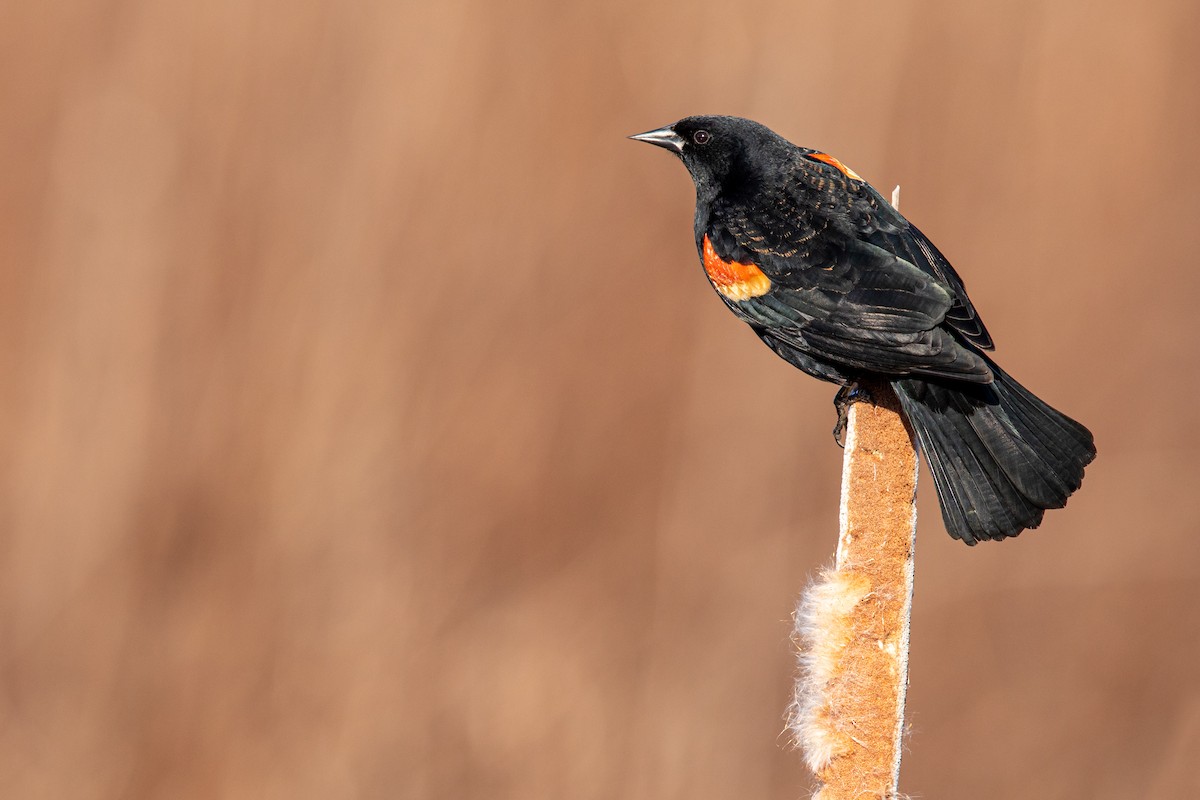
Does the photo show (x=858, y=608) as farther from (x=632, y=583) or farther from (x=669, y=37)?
(x=669, y=37)

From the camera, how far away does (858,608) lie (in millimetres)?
1642

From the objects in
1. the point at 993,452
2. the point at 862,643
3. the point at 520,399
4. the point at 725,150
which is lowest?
the point at 862,643

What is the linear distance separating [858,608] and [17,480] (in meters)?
2.96

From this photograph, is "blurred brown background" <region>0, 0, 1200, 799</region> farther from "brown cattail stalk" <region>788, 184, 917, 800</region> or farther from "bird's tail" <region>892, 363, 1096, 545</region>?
"brown cattail stalk" <region>788, 184, 917, 800</region>

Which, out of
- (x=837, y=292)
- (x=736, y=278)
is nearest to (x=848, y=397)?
(x=837, y=292)

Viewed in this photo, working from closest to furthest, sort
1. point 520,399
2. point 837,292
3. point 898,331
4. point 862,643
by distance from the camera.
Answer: point 862,643
point 898,331
point 837,292
point 520,399

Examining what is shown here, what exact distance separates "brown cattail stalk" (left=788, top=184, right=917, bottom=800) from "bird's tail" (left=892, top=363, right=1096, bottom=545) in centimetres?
56

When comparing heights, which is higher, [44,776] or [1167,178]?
[1167,178]

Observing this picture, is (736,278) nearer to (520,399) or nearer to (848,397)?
(848,397)

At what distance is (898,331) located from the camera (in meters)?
2.21

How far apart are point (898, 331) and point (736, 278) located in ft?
1.37

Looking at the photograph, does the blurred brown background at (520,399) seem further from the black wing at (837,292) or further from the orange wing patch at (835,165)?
the black wing at (837,292)

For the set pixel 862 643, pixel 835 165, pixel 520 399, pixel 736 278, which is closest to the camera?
pixel 862 643

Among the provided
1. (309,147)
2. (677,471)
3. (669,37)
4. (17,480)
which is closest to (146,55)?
(309,147)
